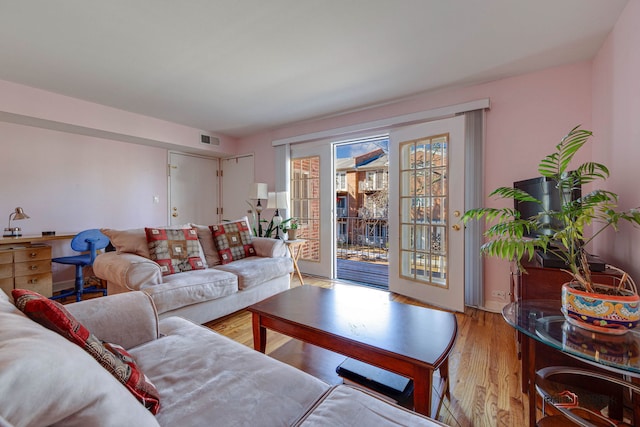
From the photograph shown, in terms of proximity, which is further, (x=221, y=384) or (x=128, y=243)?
(x=128, y=243)

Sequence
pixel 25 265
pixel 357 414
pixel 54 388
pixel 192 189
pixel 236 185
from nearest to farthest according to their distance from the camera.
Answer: pixel 54 388 → pixel 357 414 → pixel 25 265 → pixel 192 189 → pixel 236 185

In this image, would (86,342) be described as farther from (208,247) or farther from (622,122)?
(622,122)

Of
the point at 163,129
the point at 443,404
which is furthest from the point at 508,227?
the point at 163,129

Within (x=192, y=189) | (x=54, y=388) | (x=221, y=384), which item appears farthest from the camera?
(x=192, y=189)

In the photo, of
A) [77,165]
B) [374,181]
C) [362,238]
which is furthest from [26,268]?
[374,181]

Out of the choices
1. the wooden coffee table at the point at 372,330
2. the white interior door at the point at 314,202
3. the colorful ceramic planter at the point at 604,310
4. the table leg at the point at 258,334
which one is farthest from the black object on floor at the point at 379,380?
the white interior door at the point at 314,202

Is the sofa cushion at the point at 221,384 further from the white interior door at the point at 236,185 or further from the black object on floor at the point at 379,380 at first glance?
the white interior door at the point at 236,185

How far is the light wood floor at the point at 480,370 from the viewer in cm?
140

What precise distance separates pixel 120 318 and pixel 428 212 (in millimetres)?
2757

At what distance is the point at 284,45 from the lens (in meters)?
2.15

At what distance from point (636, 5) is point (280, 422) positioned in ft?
9.06

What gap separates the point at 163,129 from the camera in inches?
157

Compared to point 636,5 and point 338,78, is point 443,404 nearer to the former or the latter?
point 636,5

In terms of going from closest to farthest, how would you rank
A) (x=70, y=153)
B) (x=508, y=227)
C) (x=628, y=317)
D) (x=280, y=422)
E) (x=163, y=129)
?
1. (x=280, y=422)
2. (x=628, y=317)
3. (x=508, y=227)
4. (x=70, y=153)
5. (x=163, y=129)
